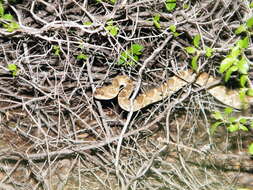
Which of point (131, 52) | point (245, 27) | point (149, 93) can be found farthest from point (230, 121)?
point (149, 93)

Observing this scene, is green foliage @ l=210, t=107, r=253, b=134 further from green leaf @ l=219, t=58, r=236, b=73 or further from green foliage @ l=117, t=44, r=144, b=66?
green foliage @ l=117, t=44, r=144, b=66

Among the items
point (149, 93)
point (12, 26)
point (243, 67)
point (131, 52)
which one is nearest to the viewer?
point (243, 67)

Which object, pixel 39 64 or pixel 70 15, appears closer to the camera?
pixel 70 15

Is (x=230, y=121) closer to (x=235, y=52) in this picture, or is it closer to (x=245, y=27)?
(x=235, y=52)

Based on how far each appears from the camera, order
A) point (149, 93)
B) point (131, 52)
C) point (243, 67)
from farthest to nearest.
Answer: point (149, 93) < point (131, 52) < point (243, 67)

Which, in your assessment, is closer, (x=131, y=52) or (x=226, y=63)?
(x=226, y=63)

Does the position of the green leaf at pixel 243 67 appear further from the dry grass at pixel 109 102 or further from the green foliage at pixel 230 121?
the dry grass at pixel 109 102

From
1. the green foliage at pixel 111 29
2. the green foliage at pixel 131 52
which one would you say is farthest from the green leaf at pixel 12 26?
the green foliage at pixel 131 52

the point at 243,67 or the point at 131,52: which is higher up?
the point at 243,67

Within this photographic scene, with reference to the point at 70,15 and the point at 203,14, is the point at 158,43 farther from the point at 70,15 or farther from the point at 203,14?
the point at 70,15

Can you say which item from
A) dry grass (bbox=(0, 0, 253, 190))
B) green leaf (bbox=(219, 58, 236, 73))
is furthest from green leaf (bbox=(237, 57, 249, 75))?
dry grass (bbox=(0, 0, 253, 190))

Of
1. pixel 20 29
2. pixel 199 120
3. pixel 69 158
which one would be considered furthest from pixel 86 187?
pixel 20 29
